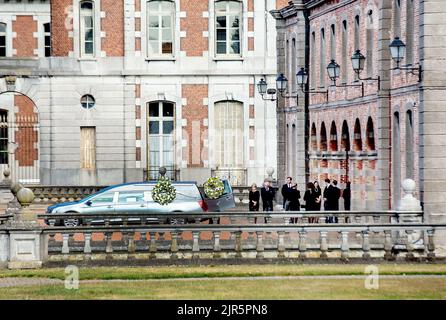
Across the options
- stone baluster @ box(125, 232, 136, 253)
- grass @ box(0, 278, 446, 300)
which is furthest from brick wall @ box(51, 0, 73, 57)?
grass @ box(0, 278, 446, 300)

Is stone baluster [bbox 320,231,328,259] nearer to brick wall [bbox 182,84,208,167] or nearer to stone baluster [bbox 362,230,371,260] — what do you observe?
stone baluster [bbox 362,230,371,260]

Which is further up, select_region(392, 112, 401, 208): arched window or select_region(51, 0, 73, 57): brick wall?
select_region(51, 0, 73, 57): brick wall

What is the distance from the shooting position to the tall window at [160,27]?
231 feet

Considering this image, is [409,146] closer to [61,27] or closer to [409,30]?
[409,30]

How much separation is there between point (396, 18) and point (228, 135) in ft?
84.1

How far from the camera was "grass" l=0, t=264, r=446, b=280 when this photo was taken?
33219 mm

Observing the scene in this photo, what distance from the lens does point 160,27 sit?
70.4m

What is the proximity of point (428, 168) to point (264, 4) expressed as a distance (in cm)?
2920

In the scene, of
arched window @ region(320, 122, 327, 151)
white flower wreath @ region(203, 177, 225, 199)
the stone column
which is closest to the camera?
the stone column

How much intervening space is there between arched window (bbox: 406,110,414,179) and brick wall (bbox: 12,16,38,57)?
4293 centimetres

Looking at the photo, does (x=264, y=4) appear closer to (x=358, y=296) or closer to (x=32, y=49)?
(x=32, y=49)

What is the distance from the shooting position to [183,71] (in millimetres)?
70500

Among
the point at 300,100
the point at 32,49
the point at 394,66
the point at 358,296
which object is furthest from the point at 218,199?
the point at 32,49

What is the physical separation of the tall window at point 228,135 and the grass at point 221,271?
35.0m
